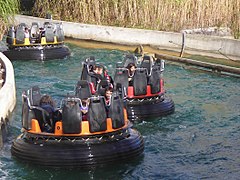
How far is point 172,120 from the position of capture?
37.3 ft

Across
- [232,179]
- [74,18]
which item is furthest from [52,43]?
[232,179]

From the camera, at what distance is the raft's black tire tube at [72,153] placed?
8.24 meters

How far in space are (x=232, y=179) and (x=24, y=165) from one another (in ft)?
10.1

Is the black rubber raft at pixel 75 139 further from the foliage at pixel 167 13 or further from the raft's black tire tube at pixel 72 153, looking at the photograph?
the foliage at pixel 167 13

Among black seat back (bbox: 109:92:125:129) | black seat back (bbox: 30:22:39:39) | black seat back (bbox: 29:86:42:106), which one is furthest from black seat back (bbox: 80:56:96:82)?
black seat back (bbox: 30:22:39:39)

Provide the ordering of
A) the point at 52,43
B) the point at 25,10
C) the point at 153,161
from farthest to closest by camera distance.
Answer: the point at 25,10, the point at 52,43, the point at 153,161

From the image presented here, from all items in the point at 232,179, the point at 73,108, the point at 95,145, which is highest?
the point at 73,108

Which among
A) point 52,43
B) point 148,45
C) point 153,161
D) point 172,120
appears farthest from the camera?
point 148,45

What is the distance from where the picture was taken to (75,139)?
27.6 feet

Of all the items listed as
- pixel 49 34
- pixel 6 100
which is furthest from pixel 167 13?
pixel 6 100

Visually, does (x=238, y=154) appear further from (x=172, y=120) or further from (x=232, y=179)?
(x=172, y=120)

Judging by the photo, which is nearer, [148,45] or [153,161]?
[153,161]

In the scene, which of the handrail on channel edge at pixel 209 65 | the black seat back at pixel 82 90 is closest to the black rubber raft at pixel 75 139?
the black seat back at pixel 82 90

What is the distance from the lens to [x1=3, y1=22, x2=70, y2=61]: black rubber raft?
675 inches
